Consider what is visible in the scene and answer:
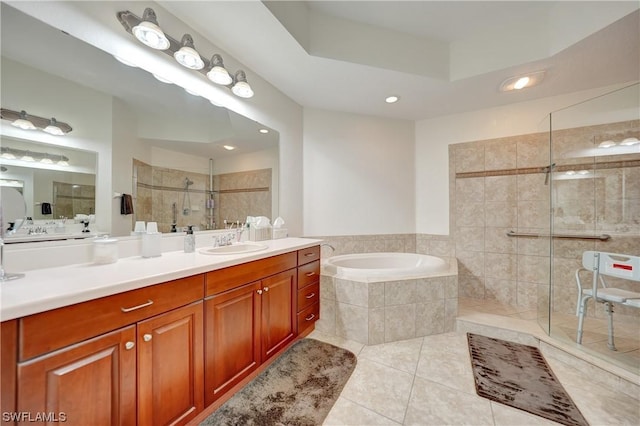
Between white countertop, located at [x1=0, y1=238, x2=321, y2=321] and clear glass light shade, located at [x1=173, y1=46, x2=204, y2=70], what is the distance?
1.25 metres

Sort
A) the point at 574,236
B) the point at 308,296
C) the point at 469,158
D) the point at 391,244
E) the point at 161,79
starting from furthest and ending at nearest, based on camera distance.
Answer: the point at 391,244 → the point at 469,158 → the point at 574,236 → the point at 308,296 → the point at 161,79

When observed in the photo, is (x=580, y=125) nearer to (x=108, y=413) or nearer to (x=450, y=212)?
(x=450, y=212)

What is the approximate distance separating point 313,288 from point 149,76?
194 cm

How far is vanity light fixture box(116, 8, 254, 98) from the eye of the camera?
134 centimetres

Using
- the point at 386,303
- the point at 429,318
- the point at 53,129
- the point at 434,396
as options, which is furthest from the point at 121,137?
the point at 429,318

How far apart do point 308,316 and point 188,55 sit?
2.11 meters

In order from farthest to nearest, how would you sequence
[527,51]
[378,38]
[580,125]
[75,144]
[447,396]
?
[580,125] < [378,38] < [527,51] < [447,396] < [75,144]

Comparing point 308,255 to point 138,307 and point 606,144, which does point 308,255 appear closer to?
point 138,307

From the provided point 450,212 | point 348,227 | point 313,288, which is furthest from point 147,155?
point 450,212

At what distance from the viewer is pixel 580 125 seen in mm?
2361

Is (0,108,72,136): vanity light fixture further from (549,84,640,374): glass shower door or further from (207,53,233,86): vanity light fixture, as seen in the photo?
(549,84,640,374): glass shower door

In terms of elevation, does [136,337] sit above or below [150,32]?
below

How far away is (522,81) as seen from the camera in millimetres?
2279

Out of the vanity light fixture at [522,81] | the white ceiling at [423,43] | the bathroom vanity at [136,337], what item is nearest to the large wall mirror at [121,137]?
the bathroom vanity at [136,337]
